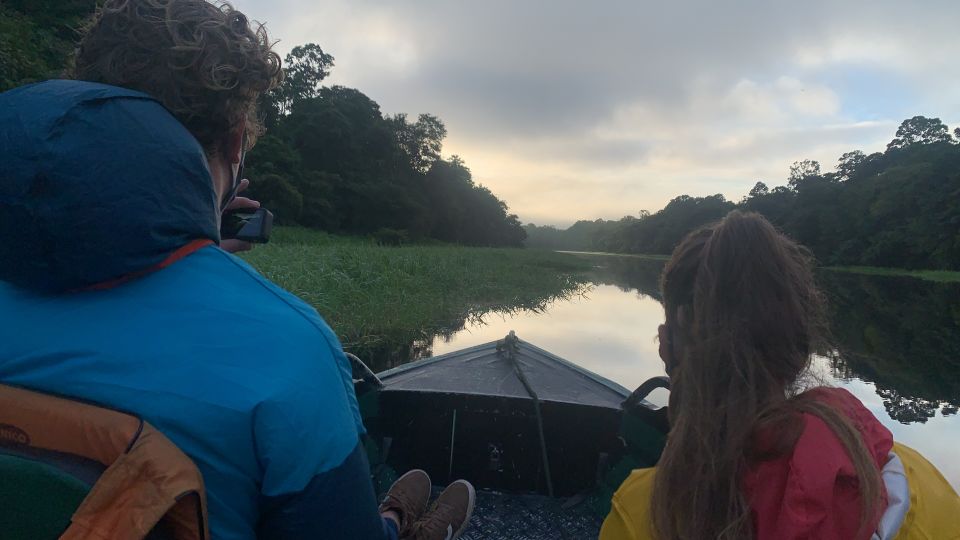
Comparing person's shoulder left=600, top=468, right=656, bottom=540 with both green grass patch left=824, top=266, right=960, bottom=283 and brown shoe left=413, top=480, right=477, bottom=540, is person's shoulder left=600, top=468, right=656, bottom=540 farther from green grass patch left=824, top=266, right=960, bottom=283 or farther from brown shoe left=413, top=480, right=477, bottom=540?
green grass patch left=824, top=266, right=960, bottom=283

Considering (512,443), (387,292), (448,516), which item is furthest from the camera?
(387,292)

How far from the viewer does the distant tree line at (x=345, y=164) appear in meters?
31.9

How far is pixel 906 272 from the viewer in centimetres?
4569

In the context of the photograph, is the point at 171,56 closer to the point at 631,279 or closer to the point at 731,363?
the point at 731,363

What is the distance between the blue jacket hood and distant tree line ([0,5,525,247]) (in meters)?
20.5

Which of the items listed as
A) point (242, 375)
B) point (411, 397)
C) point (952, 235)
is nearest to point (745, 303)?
point (242, 375)

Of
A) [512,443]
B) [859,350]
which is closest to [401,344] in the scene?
[512,443]

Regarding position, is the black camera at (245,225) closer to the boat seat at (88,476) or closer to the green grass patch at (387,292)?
the boat seat at (88,476)

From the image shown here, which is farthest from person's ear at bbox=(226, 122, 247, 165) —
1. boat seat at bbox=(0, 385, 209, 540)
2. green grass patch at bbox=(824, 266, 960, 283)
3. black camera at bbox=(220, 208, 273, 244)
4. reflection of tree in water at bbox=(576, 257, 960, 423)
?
green grass patch at bbox=(824, 266, 960, 283)

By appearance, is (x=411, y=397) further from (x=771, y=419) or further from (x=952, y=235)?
(x=952, y=235)

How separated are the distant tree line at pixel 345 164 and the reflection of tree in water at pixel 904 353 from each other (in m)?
21.3

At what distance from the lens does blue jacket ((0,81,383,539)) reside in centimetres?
81

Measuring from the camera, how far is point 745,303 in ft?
4.02

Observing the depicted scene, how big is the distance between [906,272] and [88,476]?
5663 centimetres
